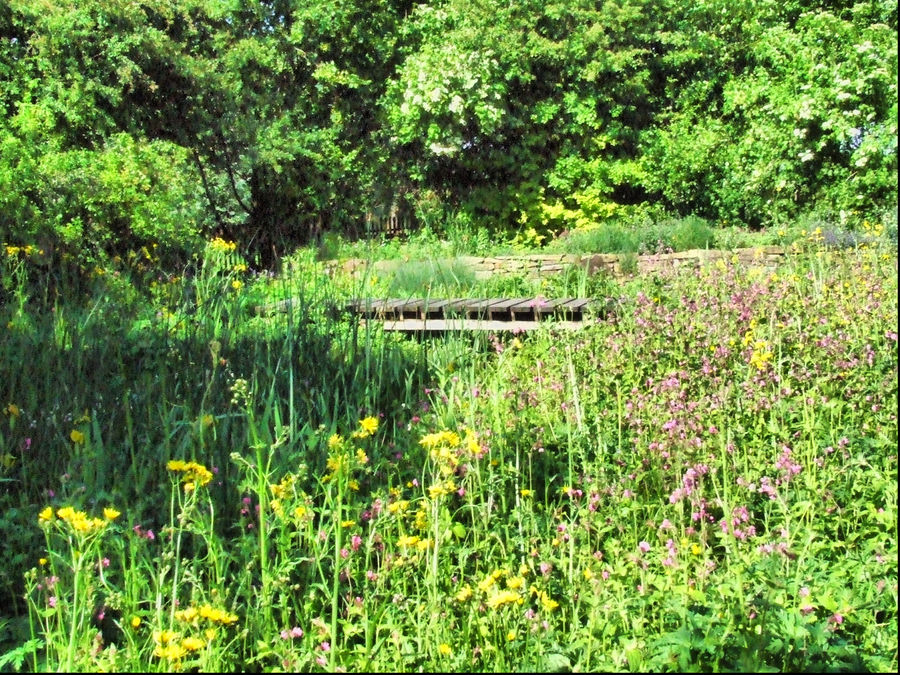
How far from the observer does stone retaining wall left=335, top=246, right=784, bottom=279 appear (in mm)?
7426

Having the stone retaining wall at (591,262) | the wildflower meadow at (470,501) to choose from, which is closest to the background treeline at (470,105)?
the stone retaining wall at (591,262)

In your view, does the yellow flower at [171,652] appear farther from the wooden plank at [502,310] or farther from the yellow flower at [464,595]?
the wooden plank at [502,310]

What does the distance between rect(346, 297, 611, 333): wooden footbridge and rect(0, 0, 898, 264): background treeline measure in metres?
3.23

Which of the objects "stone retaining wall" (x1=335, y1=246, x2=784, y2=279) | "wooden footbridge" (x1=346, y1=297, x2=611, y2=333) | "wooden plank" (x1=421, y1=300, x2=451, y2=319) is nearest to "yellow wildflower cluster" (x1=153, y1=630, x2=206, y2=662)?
"wooden footbridge" (x1=346, y1=297, x2=611, y2=333)

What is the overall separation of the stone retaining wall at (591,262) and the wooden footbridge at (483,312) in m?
1.65

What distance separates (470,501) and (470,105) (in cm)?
1032

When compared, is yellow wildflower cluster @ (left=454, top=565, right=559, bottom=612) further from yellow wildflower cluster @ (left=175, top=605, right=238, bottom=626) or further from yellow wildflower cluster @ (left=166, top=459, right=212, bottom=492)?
A: yellow wildflower cluster @ (left=166, top=459, right=212, bottom=492)

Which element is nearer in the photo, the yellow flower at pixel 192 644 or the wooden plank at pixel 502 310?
the yellow flower at pixel 192 644

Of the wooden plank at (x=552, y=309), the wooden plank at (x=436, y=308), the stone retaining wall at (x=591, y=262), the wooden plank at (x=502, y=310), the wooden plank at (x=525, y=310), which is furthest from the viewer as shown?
the stone retaining wall at (x=591, y=262)

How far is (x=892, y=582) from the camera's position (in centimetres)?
196

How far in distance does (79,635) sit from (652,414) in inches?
66.4

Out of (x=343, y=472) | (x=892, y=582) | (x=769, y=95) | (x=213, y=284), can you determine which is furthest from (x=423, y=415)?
(x=769, y=95)

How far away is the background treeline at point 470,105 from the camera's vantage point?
958 centimetres

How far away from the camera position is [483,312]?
5.48 meters
